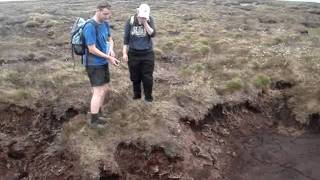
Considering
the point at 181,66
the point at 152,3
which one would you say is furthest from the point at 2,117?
the point at 152,3

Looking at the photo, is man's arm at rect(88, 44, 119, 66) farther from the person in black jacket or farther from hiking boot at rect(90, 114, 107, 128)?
hiking boot at rect(90, 114, 107, 128)

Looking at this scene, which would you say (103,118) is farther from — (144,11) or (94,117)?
(144,11)

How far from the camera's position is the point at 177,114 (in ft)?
53.7

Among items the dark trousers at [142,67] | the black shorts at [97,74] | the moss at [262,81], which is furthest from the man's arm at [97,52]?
the moss at [262,81]

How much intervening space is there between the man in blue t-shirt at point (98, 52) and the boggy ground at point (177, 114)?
4.44ft

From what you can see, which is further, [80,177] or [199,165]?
[199,165]

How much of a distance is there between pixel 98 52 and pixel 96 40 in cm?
48

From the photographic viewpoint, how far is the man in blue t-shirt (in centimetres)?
1337

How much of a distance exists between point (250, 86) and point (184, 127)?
175 inches

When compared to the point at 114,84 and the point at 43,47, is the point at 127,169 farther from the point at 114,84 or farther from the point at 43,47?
the point at 43,47

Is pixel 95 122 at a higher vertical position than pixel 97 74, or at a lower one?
lower

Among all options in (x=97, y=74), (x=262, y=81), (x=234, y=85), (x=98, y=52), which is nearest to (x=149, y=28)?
(x=98, y=52)

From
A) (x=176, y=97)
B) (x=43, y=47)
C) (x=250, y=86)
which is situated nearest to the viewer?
→ (x=176, y=97)

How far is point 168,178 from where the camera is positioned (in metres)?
14.0
